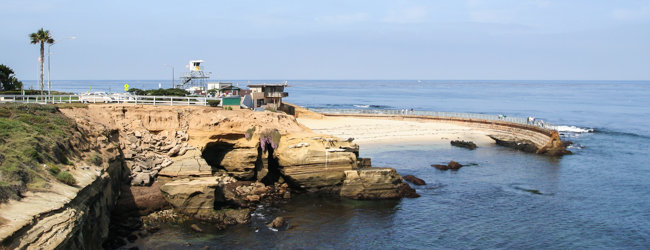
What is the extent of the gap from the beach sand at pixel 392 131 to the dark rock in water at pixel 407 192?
2186 centimetres

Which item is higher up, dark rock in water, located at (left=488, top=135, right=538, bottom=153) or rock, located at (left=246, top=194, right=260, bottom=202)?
dark rock in water, located at (left=488, top=135, right=538, bottom=153)

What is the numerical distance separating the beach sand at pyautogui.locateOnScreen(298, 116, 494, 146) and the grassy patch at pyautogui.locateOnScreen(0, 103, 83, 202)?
116 ft

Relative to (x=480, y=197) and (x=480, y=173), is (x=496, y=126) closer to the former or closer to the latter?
(x=480, y=173)

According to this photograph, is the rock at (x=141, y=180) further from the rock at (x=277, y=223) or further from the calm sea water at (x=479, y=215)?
the rock at (x=277, y=223)

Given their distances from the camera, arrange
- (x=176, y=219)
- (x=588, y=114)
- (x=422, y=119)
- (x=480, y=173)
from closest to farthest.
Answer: (x=176, y=219)
(x=480, y=173)
(x=422, y=119)
(x=588, y=114)

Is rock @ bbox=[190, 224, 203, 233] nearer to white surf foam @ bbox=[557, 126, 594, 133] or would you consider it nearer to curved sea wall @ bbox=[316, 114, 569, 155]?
curved sea wall @ bbox=[316, 114, 569, 155]

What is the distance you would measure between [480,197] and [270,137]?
52.4 feet

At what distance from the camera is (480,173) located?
4122cm

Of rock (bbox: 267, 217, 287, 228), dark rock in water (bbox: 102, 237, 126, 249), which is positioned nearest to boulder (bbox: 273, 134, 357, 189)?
rock (bbox: 267, 217, 287, 228)

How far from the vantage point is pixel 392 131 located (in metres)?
63.0

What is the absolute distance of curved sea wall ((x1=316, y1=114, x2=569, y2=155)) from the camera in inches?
2056

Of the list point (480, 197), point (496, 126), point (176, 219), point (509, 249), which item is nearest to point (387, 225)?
point (509, 249)

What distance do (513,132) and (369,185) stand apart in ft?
125

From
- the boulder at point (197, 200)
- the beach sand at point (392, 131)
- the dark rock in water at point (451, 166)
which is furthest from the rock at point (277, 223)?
the beach sand at point (392, 131)
